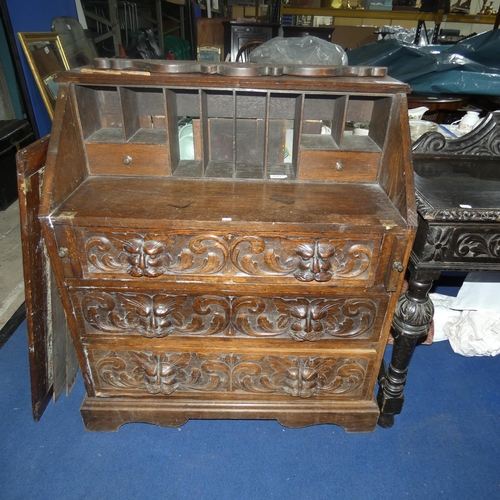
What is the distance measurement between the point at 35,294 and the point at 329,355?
108 cm

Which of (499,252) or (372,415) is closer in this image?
(499,252)

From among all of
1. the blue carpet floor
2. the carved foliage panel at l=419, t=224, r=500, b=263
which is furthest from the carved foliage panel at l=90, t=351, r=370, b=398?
the carved foliage panel at l=419, t=224, r=500, b=263

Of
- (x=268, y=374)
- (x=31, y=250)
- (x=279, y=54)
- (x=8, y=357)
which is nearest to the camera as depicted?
(x=31, y=250)

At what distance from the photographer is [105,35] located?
469cm

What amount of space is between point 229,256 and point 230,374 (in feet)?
1.67

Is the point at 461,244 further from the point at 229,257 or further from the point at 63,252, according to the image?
the point at 63,252

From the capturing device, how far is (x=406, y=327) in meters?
1.37

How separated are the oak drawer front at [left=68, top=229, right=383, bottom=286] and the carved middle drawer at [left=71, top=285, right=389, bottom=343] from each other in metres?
0.06

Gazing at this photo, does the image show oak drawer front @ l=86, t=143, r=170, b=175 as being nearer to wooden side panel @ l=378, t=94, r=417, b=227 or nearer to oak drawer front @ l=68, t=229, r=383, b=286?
oak drawer front @ l=68, t=229, r=383, b=286

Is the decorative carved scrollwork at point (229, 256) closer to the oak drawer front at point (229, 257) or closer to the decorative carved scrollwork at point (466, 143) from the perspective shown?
the oak drawer front at point (229, 257)

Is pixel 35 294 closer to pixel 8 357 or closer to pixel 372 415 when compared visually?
pixel 8 357

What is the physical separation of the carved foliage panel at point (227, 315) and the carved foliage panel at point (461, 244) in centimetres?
23

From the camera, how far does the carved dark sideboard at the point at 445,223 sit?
1.18 m

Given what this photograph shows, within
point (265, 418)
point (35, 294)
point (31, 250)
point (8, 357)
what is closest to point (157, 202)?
point (31, 250)
